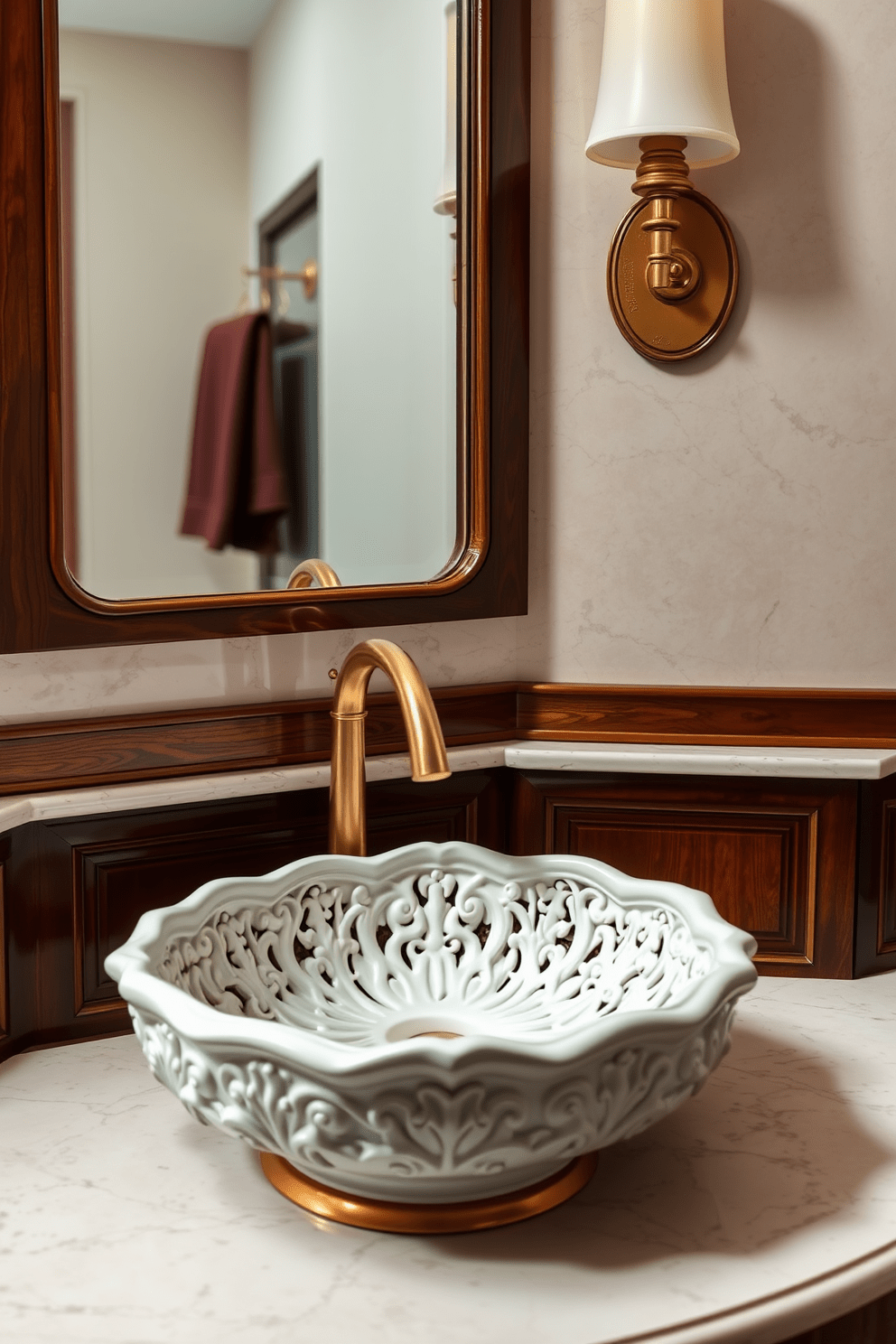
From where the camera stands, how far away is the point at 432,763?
95 centimetres

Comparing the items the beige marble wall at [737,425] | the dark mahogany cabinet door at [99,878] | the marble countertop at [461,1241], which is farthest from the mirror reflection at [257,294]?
the marble countertop at [461,1241]

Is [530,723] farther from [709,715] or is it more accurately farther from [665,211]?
[665,211]

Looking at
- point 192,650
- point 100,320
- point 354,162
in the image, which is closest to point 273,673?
point 192,650

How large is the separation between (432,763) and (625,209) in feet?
2.15

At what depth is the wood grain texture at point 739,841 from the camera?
1266 mm

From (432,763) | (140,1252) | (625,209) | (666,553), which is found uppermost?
(625,209)

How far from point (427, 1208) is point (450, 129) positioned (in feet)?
3.22

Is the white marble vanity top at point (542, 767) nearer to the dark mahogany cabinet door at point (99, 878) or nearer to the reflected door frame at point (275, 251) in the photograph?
the dark mahogany cabinet door at point (99, 878)

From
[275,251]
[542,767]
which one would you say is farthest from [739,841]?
[275,251]

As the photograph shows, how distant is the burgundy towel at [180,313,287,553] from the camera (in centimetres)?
114

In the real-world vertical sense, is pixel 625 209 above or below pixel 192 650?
above

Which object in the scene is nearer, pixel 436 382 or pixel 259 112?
pixel 259 112

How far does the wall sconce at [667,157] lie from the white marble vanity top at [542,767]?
0.40 m

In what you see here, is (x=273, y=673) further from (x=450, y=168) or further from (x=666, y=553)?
(x=450, y=168)
